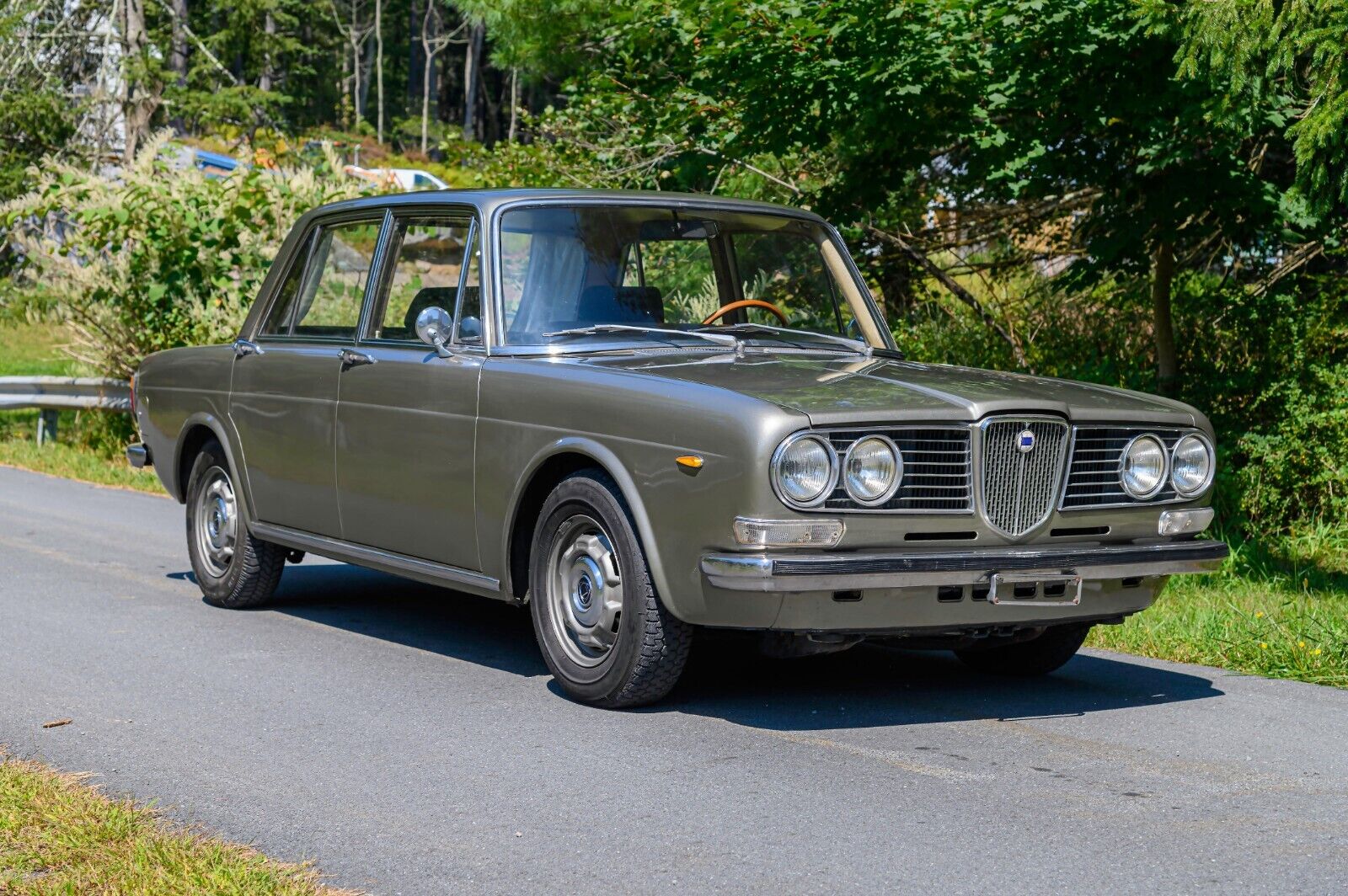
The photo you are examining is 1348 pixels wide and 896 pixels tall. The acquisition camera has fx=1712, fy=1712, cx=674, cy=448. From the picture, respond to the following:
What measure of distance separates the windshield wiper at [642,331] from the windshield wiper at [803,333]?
16 centimetres

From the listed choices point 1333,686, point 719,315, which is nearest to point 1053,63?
point 719,315

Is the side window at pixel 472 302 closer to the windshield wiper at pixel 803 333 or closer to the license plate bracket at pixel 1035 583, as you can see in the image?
the windshield wiper at pixel 803 333

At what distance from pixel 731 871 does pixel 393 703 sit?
2.34 m

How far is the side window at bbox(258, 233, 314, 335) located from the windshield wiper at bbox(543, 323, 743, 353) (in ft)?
6.73

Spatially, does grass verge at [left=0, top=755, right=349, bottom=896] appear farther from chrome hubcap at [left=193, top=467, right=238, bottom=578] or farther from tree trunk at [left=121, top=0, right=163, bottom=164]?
tree trunk at [left=121, top=0, right=163, bottom=164]

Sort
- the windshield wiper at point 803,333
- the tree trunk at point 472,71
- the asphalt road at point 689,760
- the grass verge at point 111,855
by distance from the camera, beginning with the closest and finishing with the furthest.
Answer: the grass verge at point 111,855
the asphalt road at point 689,760
the windshield wiper at point 803,333
the tree trunk at point 472,71

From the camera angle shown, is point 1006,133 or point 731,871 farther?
point 1006,133

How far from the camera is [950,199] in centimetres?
A: 1409

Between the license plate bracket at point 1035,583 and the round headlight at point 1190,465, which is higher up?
the round headlight at point 1190,465

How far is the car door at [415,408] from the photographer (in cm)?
667

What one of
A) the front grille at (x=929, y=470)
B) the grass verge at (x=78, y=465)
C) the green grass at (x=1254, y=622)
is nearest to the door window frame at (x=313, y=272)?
the front grille at (x=929, y=470)

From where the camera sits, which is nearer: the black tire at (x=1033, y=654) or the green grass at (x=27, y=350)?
the black tire at (x=1033, y=654)

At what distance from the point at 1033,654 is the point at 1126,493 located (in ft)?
3.37

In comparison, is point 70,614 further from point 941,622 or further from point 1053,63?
point 1053,63
